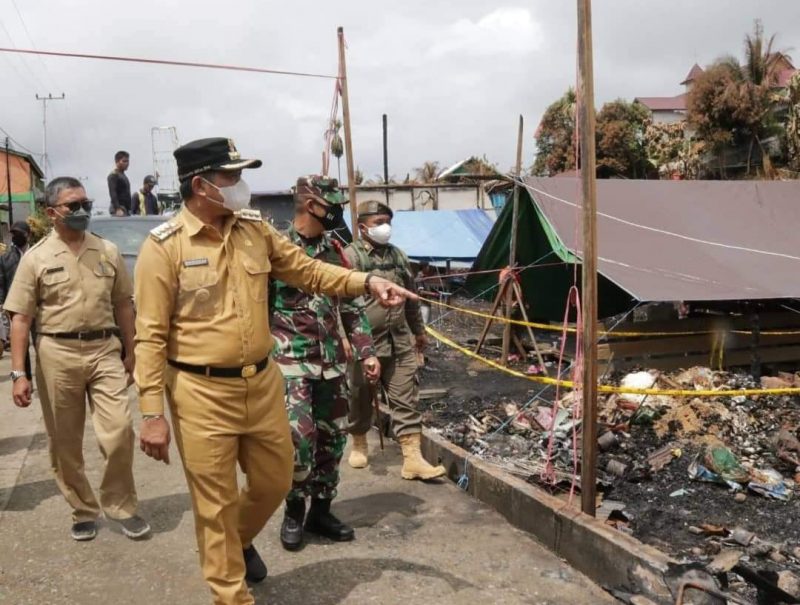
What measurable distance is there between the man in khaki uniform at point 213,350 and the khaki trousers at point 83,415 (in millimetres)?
1215

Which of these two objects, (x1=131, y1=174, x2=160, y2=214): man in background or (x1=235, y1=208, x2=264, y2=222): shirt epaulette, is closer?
(x1=235, y1=208, x2=264, y2=222): shirt epaulette

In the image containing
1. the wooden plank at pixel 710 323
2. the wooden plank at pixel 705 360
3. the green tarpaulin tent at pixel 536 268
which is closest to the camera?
the wooden plank at pixel 705 360

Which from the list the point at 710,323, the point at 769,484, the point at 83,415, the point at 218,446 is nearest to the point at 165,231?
the point at 218,446

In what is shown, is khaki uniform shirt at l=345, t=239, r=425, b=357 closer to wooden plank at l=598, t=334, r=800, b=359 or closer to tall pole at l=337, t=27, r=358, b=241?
tall pole at l=337, t=27, r=358, b=241

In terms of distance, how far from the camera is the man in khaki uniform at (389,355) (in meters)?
4.92

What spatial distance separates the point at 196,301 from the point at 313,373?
3.39 ft

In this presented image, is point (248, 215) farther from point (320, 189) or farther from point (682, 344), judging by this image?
point (682, 344)

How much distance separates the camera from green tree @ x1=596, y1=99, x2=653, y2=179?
1153 inches

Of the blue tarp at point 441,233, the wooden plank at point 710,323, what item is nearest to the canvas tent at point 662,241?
the wooden plank at point 710,323

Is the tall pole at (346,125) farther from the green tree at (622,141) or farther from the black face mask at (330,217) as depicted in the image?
the green tree at (622,141)

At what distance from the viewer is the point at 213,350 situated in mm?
2688

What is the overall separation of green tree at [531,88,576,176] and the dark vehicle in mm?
23639

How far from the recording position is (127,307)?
405cm

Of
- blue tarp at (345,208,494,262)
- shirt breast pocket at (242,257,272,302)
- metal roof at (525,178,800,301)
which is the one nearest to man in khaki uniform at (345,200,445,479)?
shirt breast pocket at (242,257,272,302)
